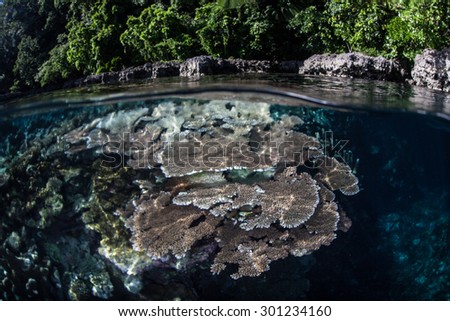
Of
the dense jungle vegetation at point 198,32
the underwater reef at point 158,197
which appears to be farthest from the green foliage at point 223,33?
the underwater reef at point 158,197

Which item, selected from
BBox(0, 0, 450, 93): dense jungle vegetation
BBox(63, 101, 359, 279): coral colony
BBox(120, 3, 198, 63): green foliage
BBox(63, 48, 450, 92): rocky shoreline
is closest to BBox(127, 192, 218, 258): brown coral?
BBox(63, 101, 359, 279): coral colony

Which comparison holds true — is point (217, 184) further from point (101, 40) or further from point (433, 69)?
point (101, 40)

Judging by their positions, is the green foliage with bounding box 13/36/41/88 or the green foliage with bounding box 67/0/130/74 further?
the green foliage with bounding box 13/36/41/88

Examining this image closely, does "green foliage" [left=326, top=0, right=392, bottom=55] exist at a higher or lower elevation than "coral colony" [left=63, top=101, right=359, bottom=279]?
higher

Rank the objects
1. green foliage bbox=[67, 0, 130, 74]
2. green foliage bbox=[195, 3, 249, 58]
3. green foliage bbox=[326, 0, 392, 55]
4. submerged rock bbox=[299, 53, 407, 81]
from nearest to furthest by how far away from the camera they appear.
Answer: submerged rock bbox=[299, 53, 407, 81] → green foliage bbox=[326, 0, 392, 55] → green foliage bbox=[195, 3, 249, 58] → green foliage bbox=[67, 0, 130, 74]

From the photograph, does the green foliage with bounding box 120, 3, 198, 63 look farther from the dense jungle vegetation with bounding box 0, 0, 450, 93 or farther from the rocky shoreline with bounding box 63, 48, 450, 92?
the rocky shoreline with bounding box 63, 48, 450, 92

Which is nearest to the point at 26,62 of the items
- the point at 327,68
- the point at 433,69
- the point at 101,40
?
the point at 101,40
